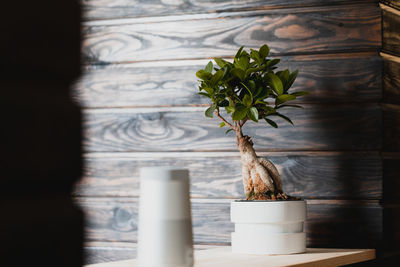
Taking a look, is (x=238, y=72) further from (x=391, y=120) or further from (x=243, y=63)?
(x=391, y=120)

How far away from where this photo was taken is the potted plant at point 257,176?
5.62 ft

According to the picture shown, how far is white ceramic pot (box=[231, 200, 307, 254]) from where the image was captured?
1.71 meters

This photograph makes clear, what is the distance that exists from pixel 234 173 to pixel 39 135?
181 centimetres

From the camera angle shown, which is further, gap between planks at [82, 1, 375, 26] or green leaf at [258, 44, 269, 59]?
gap between planks at [82, 1, 375, 26]

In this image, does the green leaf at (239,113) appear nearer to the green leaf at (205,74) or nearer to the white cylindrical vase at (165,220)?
the green leaf at (205,74)

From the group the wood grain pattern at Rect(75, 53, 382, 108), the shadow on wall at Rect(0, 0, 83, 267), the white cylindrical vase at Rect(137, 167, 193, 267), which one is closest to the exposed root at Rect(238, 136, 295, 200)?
the wood grain pattern at Rect(75, 53, 382, 108)

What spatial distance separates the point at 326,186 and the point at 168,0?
88 cm

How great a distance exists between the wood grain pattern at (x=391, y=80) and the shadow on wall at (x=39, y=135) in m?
1.78

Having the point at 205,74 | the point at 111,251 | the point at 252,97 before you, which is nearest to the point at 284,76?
the point at 252,97

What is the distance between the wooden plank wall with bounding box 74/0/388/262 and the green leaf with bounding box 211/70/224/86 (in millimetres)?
316

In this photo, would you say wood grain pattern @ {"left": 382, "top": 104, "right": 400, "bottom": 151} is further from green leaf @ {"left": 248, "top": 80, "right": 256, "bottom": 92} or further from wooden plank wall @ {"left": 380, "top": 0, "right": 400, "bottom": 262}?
green leaf @ {"left": 248, "top": 80, "right": 256, "bottom": 92}

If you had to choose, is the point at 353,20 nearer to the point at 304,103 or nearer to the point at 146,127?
the point at 304,103

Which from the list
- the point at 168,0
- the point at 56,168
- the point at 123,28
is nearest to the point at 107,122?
the point at 123,28

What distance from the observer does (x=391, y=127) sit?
193 centimetres
